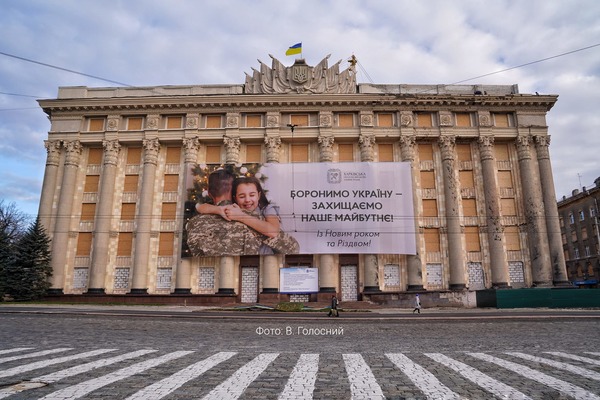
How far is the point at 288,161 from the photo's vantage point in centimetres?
3481

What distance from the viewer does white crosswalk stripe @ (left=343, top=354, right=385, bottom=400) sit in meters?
4.84

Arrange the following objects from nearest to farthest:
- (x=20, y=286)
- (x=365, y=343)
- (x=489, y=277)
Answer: (x=365, y=343) < (x=20, y=286) < (x=489, y=277)

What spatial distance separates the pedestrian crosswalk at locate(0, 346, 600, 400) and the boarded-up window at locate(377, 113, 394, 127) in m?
28.0

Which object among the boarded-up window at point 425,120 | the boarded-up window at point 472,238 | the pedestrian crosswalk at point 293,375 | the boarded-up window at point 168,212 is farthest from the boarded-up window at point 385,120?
the pedestrian crosswalk at point 293,375

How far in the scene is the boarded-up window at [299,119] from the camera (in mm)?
34719

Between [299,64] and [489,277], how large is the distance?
24369 millimetres

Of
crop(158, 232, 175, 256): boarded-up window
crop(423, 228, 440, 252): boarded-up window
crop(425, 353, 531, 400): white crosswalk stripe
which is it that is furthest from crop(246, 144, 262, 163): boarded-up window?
crop(425, 353, 531, 400): white crosswalk stripe

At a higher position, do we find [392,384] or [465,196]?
[465,196]

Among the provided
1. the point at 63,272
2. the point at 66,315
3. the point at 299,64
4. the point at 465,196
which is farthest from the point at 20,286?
the point at 465,196

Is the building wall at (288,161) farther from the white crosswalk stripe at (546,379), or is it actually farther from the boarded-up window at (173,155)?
the white crosswalk stripe at (546,379)

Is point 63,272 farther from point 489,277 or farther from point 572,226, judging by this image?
point 572,226

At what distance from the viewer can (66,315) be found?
62.7ft

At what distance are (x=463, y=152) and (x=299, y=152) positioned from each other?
14.6 metres

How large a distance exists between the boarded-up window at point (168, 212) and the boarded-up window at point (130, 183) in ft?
10.8
